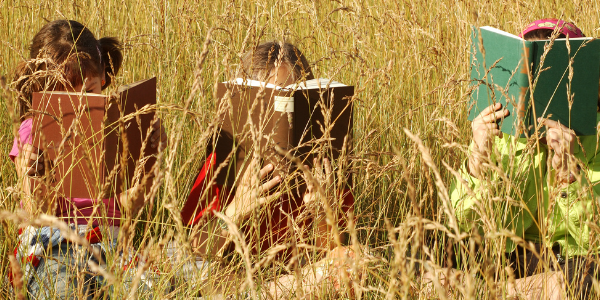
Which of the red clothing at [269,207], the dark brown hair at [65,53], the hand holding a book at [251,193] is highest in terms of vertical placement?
the dark brown hair at [65,53]

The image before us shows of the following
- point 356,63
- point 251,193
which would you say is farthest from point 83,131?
point 356,63

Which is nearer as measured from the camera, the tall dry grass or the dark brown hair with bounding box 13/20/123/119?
the dark brown hair with bounding box 13/20/123/119

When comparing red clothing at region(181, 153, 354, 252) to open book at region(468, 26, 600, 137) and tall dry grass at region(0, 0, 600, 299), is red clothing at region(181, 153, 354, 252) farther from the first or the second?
open book at region(468, 26, 600, 137)

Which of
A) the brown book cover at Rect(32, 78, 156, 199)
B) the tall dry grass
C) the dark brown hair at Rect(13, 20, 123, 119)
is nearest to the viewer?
the brown book cover at Rect(32, 78, 156, 199)

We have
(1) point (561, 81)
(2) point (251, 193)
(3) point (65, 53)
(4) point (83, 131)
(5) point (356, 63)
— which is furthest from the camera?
(5) point (356, 63)

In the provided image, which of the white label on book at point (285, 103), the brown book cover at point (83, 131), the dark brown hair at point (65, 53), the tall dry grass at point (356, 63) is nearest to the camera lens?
the brown book cover at point (83, 131)

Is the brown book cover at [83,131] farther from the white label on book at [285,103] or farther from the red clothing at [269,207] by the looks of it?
the white label on book at [285,103]

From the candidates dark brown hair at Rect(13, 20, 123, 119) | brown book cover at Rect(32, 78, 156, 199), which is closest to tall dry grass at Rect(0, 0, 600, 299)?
dark brown hair at Rect(13, 20, 123, 119)

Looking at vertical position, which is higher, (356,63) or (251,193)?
(356,63)

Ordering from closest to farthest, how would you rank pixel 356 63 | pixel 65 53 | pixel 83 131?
1. pixel 83 131
2. pixel 65 53
3. pixel 356 63

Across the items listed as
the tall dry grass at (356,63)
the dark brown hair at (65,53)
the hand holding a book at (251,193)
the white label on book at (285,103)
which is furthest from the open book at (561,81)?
the dark brown hair at (65,53)

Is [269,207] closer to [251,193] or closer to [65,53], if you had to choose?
[251,193]

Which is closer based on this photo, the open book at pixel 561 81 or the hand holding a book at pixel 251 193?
the hand holding a book at pixel 251 193

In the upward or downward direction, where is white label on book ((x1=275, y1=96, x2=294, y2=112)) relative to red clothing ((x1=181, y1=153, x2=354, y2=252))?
upward
